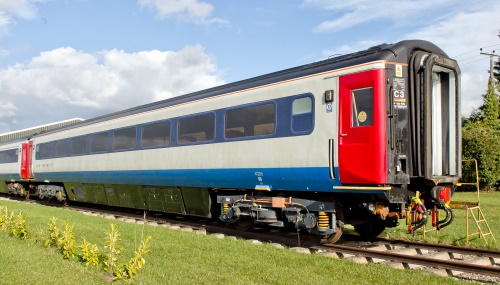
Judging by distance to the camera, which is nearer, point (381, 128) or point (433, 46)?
point (381, 128)

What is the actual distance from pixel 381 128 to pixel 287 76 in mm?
2484

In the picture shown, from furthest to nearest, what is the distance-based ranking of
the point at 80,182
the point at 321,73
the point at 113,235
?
the point at 80,182 → the point at 321,73 → the point at 113,235

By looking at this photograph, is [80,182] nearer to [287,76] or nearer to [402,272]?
[287,76]

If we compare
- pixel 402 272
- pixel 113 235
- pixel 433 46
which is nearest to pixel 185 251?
pixel 113 235

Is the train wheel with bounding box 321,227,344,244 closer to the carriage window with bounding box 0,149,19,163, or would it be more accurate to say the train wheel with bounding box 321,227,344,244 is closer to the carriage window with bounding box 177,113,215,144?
the carriage window with bounding box 177,113,215,144

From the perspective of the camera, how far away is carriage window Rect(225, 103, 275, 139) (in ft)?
32.7

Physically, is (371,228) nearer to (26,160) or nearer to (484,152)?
(26,160)

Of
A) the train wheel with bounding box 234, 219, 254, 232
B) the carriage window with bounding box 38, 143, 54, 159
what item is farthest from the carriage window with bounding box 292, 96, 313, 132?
the carriage window with bounding box 38, 143, 54, 159

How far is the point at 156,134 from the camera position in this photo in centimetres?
1355

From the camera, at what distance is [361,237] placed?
10.8 metres

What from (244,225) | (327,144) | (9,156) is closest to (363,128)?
(327,144)

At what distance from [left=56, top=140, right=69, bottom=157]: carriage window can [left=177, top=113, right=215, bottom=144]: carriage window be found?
329 inches

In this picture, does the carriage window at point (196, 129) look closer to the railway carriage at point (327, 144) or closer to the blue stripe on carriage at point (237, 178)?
the railway carriage at point (327, 144)

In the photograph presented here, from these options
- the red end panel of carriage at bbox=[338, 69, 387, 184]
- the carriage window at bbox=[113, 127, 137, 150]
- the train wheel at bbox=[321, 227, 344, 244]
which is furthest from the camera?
the carriage window at bbox=[113, 127, 137, 150]
